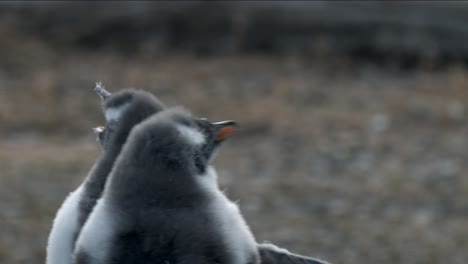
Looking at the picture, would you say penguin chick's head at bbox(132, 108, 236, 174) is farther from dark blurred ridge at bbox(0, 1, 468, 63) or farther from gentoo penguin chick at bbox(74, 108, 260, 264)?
dark blurred ridge at bbox(0, 1, 468, 63)

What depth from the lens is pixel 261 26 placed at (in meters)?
9.21

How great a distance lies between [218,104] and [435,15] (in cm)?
240

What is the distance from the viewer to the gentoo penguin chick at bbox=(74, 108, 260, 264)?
204 cm

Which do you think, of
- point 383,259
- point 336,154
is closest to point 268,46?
point 336,154

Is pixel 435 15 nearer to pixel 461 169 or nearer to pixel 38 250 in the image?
pixel 461 169

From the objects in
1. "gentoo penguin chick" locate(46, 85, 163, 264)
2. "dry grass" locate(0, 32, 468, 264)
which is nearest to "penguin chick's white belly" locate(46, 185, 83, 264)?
"gentoo penguin chick" locate(46, 85, 163, 264)

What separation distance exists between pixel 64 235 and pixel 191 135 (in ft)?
1.20

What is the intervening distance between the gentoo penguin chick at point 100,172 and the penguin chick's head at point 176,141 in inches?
6.1

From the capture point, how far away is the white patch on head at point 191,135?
2.13m

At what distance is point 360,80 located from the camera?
862cm

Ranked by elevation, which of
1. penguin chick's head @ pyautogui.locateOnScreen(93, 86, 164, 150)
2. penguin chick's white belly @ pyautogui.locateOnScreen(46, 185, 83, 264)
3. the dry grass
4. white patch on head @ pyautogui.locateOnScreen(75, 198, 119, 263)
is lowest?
white patch on head @ pyautogui.locateOnScreen(75, 198, 119, 263)

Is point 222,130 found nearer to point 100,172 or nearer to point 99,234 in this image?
point 100,172

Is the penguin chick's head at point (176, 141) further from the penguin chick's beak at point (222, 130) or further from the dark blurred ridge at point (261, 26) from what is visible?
the dark blurred ridge at point (261, 26)

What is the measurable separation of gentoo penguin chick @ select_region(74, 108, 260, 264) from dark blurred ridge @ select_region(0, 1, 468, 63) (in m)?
6.89
